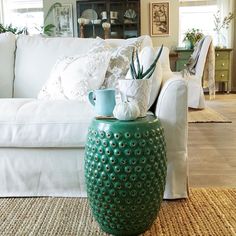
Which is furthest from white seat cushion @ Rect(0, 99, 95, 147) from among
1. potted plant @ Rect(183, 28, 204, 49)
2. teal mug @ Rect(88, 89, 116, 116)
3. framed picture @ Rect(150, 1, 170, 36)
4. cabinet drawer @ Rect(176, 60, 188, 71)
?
framed picture @ Rect(150, 1, 170, 36)

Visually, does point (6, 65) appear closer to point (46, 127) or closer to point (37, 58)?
point (37, 58)

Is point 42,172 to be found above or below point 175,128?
below

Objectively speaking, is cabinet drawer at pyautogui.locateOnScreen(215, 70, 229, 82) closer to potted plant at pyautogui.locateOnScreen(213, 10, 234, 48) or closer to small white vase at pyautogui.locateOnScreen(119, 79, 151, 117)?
potted plant at pyautogui.locateOnScreen(213, 10, 234, 48)

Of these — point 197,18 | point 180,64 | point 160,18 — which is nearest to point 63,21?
point 160,18

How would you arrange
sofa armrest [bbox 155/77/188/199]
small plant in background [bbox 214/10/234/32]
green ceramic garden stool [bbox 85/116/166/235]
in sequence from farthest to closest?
1. small plant in background [bbox 214/10/234/32]
2. sofa armrest [bbox 155/77/188/199]
3. green ceramic garden stool [bbox 85/116/166/235]

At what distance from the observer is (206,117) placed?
3836mm

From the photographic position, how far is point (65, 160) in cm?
167

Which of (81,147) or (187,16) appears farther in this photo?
(187,16)

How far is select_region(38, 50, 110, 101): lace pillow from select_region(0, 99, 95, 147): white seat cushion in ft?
1.09

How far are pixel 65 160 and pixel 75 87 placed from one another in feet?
1.71

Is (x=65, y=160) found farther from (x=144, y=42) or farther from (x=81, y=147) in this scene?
(x=144, y=42)

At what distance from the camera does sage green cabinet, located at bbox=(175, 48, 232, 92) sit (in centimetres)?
576

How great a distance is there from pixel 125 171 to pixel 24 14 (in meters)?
5.89

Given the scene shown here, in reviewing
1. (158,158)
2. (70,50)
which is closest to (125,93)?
(158,158)
